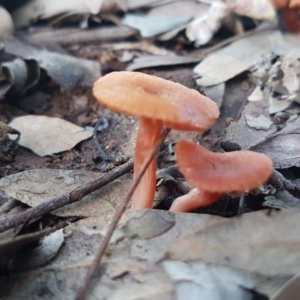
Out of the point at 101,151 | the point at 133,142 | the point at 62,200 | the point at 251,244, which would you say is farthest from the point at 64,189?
the point at 251,244

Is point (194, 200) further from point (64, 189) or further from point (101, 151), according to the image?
point (101, 151)

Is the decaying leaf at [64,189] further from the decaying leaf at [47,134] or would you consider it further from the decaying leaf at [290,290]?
the decaying leaf at [290,290]

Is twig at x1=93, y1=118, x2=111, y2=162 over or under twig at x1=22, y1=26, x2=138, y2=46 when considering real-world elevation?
under

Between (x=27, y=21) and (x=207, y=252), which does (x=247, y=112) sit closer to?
(x=207, y=252)

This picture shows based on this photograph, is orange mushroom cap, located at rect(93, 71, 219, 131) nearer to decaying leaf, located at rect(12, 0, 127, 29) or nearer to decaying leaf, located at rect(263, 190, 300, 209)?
decaying leaf, located at rect(263, 190, 300, 209)

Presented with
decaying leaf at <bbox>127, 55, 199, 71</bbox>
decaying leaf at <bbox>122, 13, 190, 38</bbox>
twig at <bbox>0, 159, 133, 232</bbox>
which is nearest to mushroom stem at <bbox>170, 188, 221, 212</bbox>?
twig at <bbox>0, 159, 133, 232</bbox>
